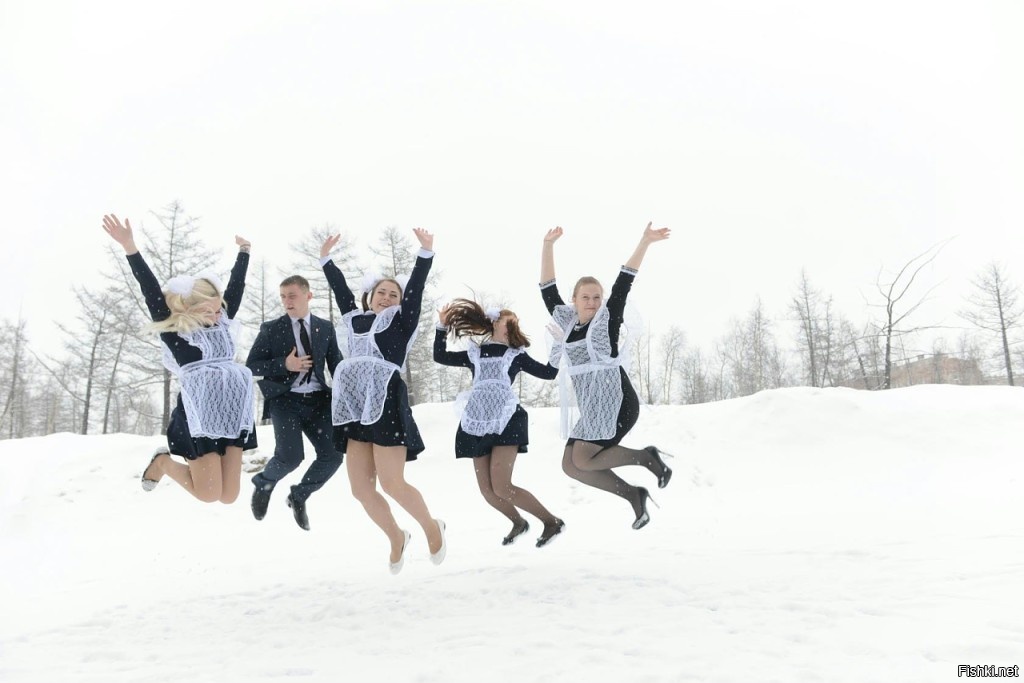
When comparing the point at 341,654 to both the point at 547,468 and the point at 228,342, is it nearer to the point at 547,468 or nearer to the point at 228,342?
the point at 228,342

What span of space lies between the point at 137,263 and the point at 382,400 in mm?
1961

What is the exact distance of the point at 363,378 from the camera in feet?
15.8

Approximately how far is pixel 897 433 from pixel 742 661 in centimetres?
1042

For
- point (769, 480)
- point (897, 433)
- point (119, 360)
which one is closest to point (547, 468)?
point (769, 480)

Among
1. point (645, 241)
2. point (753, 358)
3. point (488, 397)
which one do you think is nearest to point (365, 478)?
point (488, 397)

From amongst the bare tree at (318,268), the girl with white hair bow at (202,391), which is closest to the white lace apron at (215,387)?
the girl with white hair bow at (202,391)

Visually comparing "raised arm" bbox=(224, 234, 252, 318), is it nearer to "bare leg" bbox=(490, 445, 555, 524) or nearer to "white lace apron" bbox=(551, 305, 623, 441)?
"bare leg" bbox=(490, 445, 555, 524)

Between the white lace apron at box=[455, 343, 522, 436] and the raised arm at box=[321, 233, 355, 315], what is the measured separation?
3.80 ft

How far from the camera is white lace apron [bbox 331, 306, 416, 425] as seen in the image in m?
4.75

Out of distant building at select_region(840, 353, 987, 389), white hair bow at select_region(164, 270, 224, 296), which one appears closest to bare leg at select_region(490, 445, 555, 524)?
white hair bow at select_region(164, 270, 224, 296)

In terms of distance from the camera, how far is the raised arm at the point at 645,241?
5.18 m

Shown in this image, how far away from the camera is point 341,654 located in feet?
12.1

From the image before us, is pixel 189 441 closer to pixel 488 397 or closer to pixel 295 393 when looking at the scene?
pixel 295 393

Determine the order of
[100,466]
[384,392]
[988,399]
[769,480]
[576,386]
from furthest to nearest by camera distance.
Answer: [988,399] < [100,466] < [769,480] < [576,386] < [384,392]
